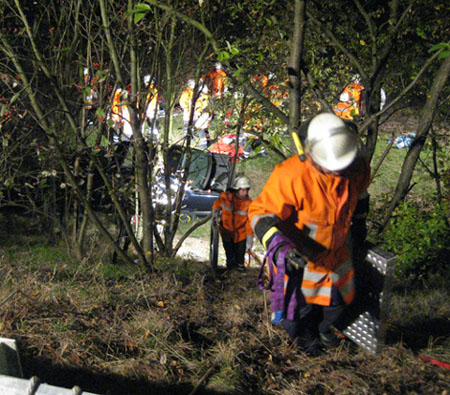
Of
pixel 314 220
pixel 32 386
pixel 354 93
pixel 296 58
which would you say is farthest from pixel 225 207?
pixel 32 386

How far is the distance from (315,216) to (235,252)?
5167 millimetres

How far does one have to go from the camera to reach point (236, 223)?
8141 mm

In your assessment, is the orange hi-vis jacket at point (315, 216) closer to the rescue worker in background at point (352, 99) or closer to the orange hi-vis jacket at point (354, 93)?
the rescue worker in background at point (352, 99)

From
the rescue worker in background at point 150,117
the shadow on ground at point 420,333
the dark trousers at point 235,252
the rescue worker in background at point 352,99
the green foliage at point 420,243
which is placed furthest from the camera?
the dark trousers at point 235,252

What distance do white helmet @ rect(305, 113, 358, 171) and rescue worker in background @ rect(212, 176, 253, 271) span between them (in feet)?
16.0

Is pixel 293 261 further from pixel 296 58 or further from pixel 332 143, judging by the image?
pixel 296 58

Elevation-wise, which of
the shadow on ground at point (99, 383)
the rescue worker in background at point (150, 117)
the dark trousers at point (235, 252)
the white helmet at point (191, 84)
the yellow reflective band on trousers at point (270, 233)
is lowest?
the dark trousers at point (235, 252)

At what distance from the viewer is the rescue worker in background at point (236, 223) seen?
7.95 metres

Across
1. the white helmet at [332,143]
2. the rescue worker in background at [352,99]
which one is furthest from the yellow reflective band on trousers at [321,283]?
the rescue worker in background at [352,99]

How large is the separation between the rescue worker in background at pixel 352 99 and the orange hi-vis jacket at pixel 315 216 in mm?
4379

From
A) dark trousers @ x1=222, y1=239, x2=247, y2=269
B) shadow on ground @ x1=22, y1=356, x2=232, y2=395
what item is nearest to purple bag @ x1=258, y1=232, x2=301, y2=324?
shadow on ground @ x1=22, y1=356, x2=232, y2=395

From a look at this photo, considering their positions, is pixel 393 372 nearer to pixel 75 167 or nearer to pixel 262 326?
pixel 262 326

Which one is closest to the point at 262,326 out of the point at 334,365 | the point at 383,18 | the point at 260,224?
the point at 334,365

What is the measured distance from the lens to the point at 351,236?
3592 millimetres
